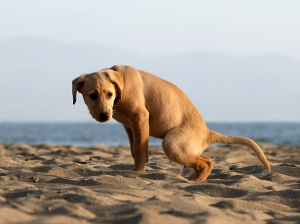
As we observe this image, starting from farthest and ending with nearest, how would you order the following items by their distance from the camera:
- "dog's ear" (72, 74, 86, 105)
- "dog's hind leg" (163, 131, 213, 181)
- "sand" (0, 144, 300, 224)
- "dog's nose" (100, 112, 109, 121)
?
"dog's hind leg" (163, 131, 213, 181) → "dog's ear" (72, 74, 86, 105) → "dog's nose" (100, 112, 109, 121) → "sand" (0, 144, 300, 224)

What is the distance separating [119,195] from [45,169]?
2149 mm

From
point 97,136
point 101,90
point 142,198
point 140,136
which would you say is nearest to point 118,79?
point 101,90

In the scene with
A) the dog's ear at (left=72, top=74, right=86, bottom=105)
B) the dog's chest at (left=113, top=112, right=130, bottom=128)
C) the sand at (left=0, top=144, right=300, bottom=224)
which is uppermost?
the dog's ear at (left=72, top=74, right=86, bottom=105)

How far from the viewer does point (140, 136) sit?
5137mm

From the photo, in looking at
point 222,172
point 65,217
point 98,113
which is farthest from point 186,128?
point 65,217

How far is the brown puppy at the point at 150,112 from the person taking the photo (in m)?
4.83

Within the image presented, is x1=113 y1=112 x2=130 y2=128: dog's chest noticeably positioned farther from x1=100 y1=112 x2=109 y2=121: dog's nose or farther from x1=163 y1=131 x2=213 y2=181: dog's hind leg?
x1=163 y1=131 x2=213 y2=181: dog's hind leg

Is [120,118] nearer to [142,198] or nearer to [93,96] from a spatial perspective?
[93,96]

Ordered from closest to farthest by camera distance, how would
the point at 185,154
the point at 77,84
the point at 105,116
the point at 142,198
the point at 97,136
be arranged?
the point at 142,198
the point at 105,116
the point at 77,84
the point at 185,154
the point at 97,136

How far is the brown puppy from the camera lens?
4.83 meters

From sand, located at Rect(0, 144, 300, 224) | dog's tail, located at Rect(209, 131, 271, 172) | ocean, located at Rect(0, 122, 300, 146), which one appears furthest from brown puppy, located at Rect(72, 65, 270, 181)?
ocean, located at Rect(0, 122, 300, 146)

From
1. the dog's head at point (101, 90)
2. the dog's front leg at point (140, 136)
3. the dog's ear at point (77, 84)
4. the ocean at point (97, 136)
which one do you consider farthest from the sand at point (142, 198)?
the ocean at point (97, 136)

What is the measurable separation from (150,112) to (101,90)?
89cm

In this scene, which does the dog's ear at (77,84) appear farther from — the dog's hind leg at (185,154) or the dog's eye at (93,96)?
the dog's hind leg at (185,154)
